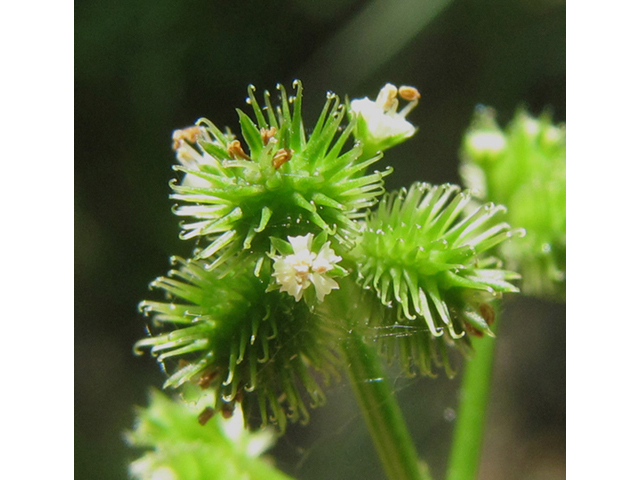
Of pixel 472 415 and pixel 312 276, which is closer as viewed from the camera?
pixel 312 276

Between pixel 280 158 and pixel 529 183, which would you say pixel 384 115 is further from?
pixel 529 183

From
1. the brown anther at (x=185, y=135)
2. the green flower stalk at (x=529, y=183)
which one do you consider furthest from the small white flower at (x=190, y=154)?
the green flower stalk at (x=529, y=183)

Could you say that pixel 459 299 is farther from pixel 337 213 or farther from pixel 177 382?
pixel 177 382

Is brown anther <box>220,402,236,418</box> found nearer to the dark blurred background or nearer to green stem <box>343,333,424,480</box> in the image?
green stem <box>343,333,424,480</box>

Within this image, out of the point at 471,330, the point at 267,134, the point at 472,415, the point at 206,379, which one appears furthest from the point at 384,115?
the point at 472,415

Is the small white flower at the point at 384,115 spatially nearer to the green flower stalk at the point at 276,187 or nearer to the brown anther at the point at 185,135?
the green flower stalk at the point at 276,187

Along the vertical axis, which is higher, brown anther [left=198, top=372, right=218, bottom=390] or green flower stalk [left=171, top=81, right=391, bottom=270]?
green flower stalk [left=171, top=81, right=391, bottom=270]

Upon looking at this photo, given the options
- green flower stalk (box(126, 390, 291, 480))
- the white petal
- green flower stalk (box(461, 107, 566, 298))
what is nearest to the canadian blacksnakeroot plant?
the white petal
